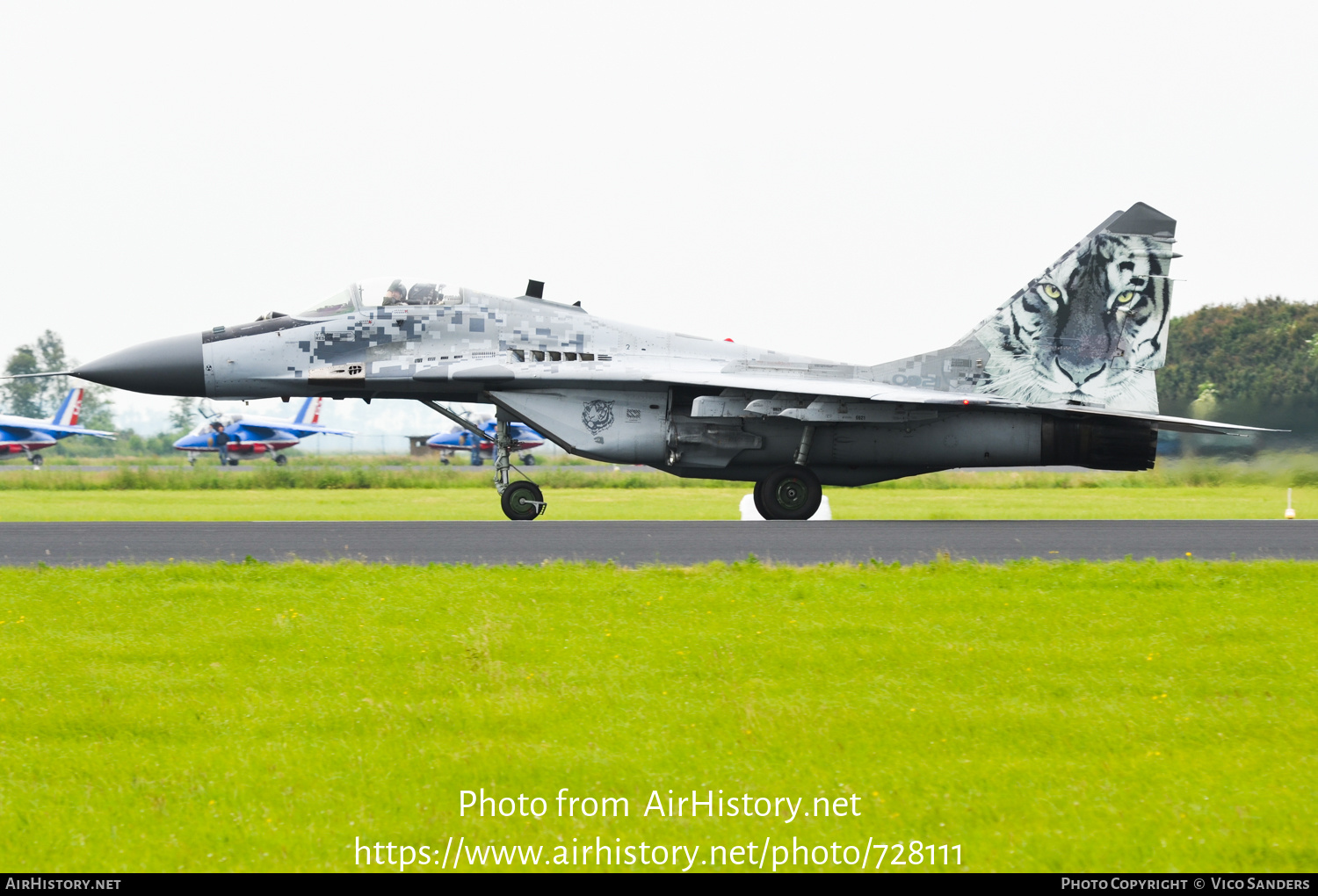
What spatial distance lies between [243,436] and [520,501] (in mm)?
50946

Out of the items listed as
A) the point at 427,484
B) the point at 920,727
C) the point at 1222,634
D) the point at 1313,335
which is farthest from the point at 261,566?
the point at 1313,335

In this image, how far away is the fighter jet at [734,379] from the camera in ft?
60.4

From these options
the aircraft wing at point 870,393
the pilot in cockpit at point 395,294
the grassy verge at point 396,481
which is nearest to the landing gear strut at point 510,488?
the pilot in cockpit at point 395,294

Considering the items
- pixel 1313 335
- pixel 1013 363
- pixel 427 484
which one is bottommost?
pixel 427 484

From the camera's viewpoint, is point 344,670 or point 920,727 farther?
point 344,670

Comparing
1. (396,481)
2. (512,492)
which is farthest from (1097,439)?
(396,481)

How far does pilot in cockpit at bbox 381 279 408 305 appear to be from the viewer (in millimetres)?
18609

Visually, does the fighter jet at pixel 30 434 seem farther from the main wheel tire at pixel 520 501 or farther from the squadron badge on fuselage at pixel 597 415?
the squadron badge on fuselage at pixel 597 415

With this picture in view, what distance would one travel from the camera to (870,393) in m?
17.8

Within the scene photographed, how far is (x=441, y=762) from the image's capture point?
16.5ft

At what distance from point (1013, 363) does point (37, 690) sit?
1658 centimetres

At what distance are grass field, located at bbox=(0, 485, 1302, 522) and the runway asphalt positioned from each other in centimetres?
286

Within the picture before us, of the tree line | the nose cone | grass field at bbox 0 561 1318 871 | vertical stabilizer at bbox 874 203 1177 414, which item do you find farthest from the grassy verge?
grass field at bbox 0 561 1318 871

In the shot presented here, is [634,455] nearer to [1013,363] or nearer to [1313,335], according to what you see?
[1013,363]
